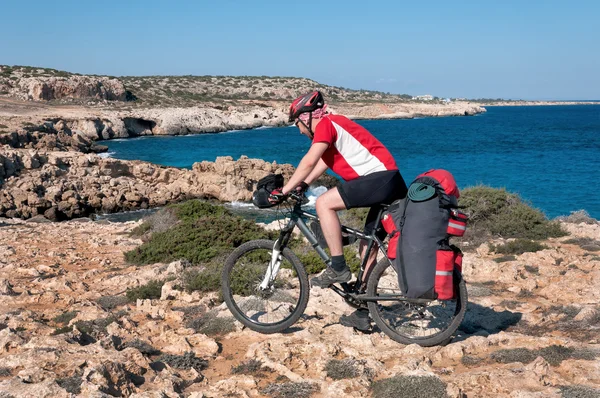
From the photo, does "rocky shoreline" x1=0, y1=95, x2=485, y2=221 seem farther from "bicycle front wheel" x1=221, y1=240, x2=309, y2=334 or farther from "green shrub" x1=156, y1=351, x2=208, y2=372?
"green shrub" x1=156, y1=351, x2=208, y2=372

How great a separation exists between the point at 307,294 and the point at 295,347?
1.68 feet

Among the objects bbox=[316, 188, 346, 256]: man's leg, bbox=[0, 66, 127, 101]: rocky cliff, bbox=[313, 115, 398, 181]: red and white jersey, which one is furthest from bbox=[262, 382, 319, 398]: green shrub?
bbox=[0, 66, 127, 101]: rocky cliff

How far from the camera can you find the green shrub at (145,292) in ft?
23.9

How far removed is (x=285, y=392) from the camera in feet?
13.8

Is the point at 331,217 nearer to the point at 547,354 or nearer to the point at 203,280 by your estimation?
the point at 547,354

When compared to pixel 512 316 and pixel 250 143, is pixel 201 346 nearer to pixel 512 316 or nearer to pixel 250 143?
pixel 512 316

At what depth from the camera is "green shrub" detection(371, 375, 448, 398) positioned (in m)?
3.98

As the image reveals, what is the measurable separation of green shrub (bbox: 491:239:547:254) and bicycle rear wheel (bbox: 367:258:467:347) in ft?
14.7

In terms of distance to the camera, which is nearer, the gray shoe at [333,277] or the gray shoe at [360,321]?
the gray shoe at [333,277]

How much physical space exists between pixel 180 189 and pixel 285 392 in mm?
24909

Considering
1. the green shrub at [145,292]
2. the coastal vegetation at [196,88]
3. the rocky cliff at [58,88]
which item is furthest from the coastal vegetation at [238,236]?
the coastal vegetation at [196,88]

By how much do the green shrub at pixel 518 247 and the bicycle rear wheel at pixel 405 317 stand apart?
14.7 ft

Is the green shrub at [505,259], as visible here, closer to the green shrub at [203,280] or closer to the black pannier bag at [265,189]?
the green shrub at [203,280]

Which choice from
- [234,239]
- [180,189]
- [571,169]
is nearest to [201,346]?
[234,239]
